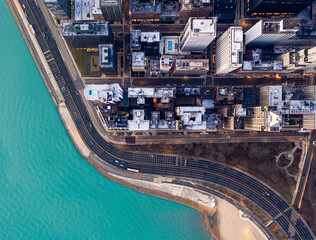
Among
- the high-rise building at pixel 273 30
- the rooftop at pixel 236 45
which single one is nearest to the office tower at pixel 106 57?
the rooftop at pixel 236 45

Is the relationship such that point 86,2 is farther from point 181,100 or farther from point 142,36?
point 181,100

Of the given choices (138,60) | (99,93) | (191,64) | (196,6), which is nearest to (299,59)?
(191,64)

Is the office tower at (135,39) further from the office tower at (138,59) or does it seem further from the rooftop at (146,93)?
the rooftop at (146,93)

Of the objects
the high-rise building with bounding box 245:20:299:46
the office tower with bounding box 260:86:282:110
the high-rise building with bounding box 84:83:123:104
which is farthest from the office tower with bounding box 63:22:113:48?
the office tower with bounding box 260:86:282:110

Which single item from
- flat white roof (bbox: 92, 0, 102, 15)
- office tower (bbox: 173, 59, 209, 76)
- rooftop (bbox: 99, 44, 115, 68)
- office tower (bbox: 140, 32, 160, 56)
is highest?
A: flat white roof (bbox: 92, 0, 102, 15)

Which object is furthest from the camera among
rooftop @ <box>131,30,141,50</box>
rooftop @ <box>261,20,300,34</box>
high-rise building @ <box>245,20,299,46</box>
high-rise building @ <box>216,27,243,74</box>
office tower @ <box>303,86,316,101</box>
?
office tower @ <box>303,86,316,101</box>

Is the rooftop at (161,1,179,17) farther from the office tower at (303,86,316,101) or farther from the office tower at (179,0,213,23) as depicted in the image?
the office tower at (303,86,316,101)

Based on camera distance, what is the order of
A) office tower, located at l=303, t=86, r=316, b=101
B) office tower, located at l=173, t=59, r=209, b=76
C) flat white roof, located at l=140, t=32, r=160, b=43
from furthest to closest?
office tower, located at l=303, t=86, r=316, b=101 → flat white roof, located at l=140, t=32, r=160, b=43 → office tower, located at l=173, t=59, r=209, b=76
